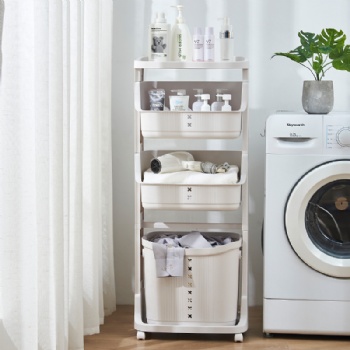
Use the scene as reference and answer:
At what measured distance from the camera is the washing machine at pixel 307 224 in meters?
3.31

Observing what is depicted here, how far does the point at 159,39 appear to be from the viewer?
10.9 ft

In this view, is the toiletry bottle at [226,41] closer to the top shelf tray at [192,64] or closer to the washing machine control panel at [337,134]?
the top shelf tray at [192,64]

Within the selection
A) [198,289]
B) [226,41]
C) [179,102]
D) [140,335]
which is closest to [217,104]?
[179,102]

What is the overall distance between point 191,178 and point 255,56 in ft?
3.08

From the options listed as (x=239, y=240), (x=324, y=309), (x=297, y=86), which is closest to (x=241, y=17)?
(x=297, y=86)

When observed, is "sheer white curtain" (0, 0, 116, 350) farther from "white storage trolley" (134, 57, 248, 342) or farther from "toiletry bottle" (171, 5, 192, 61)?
"toiletry bottle" (171, 5, 192, 61)

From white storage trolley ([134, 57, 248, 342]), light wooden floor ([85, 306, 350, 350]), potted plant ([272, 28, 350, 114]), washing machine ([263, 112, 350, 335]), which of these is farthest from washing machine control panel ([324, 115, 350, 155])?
light wooden floor ([85, 306, 350, 350])

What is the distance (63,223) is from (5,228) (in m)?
0.55

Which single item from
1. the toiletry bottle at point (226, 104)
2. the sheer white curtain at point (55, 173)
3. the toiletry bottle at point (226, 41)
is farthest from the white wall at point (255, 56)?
the toiletry bottle at point (226, 104)

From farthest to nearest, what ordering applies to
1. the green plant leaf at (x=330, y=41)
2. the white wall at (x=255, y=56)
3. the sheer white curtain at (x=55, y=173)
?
the white wall at (x=255, y=56), the green plant leaf at (x=330, y=41), the sheer white curtain at (x=55, y=173)

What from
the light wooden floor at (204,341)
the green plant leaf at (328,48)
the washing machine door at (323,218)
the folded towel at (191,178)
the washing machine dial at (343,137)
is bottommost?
the light wooden floor at (204,341)

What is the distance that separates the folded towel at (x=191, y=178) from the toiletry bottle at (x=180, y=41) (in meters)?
0.50

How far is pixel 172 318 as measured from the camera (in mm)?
3396

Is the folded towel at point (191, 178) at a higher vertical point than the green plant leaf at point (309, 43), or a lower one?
lower
